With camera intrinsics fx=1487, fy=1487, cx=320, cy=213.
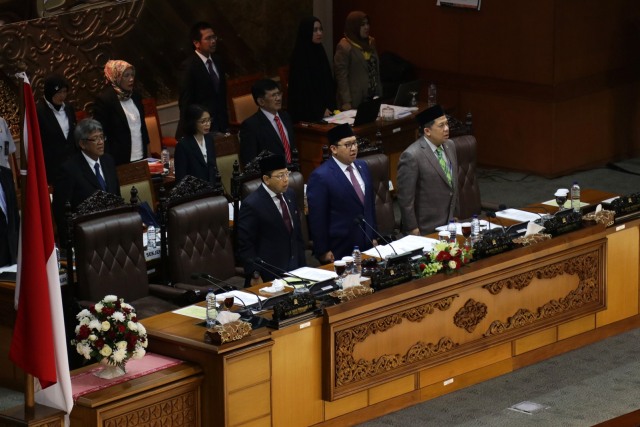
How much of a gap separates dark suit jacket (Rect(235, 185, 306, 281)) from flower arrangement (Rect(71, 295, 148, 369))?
1657 millimetres

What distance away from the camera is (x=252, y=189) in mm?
9805

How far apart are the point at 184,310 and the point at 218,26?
21.0 feet

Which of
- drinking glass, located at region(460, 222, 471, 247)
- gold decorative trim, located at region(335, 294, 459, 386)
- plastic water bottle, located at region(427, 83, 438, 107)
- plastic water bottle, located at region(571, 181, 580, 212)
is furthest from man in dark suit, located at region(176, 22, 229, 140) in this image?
gold decorative trim, located at region(335, 294, 459, 386)

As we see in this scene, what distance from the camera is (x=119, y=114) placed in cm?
1149

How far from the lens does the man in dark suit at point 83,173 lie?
32.1 feet

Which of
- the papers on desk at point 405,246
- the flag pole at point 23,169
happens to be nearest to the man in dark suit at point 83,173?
the papers on desk at point 405,246

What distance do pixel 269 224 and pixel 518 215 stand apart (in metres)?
1.89

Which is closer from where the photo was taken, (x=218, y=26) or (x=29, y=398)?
(x=29, y=398)

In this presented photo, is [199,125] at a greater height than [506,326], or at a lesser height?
greater

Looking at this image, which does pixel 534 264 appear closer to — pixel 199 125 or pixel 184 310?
pixel 184 310

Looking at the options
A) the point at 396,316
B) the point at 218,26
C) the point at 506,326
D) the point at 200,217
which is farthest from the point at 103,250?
the point at 218,26

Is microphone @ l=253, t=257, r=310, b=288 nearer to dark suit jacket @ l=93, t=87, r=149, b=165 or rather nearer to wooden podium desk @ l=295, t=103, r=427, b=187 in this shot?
dark suit jacket @ l=93, t=87, r=149, b=165

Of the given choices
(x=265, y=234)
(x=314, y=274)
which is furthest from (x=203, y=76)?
(x=314, y=274)

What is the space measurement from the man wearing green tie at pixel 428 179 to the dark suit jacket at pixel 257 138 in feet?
5.54
